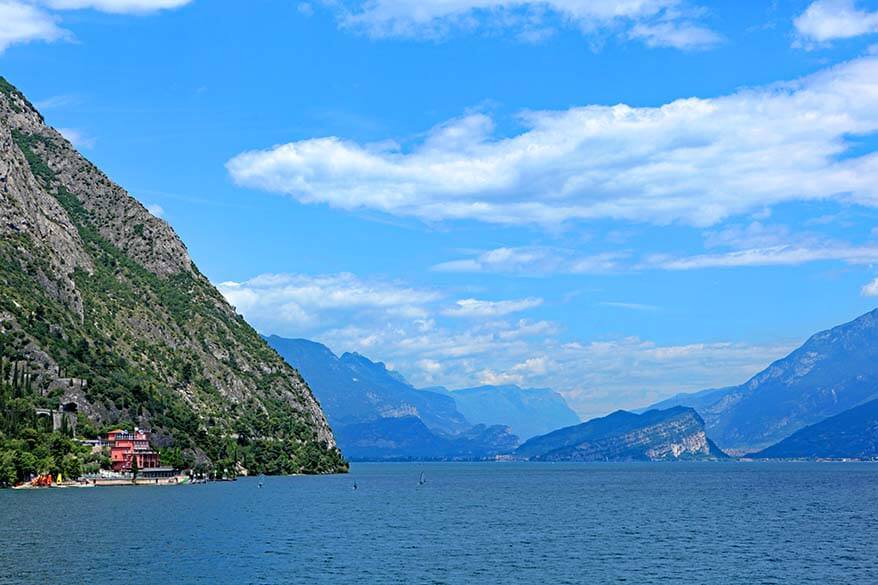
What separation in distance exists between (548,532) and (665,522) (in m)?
26.9

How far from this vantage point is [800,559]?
382 ft

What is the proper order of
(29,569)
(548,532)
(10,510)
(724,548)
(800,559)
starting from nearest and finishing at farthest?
(29,569) → (800,559) → (724,548) → (548,532) → (10,510)

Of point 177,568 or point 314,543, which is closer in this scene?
point 177,568

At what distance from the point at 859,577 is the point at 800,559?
565 inches

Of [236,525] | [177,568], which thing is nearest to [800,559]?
[177,568]

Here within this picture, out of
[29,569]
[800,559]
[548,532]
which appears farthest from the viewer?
[548,532]

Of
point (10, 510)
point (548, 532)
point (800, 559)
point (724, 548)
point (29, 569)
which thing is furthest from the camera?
point (10, 510)

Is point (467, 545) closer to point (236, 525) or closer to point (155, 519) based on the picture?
point (236, 525)

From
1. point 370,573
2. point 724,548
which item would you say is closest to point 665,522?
point 724,548

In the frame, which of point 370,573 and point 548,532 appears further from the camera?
point 548,532

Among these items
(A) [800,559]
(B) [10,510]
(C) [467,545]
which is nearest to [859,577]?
(A) [800,559]

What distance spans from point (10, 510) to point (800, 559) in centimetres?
11610

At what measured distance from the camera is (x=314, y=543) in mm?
129000

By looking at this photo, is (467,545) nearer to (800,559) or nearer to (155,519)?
(800,559)
